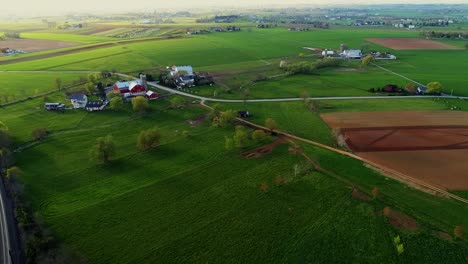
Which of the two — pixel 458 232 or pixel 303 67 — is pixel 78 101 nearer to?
pixel 303 67

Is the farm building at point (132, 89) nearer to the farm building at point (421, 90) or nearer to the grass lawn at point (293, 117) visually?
the grass lawn at point (293, 117)

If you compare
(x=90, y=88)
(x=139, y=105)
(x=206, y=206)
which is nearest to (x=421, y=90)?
(x=206, y=206)

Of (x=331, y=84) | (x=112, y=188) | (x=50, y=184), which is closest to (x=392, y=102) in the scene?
→ (x=331, y=84)

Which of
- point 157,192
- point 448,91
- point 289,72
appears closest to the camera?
point 157,192

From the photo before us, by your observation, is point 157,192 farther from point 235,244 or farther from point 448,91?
point 448,91

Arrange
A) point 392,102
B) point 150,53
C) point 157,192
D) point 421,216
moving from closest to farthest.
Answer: point 421,216 → point 157,192 → point 392,102 → point 150,53

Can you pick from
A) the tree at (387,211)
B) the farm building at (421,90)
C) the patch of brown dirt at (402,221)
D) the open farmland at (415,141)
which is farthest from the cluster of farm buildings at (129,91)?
the patch of brown dirt at (402,221)

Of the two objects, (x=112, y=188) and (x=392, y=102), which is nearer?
(x=112, y=188)
